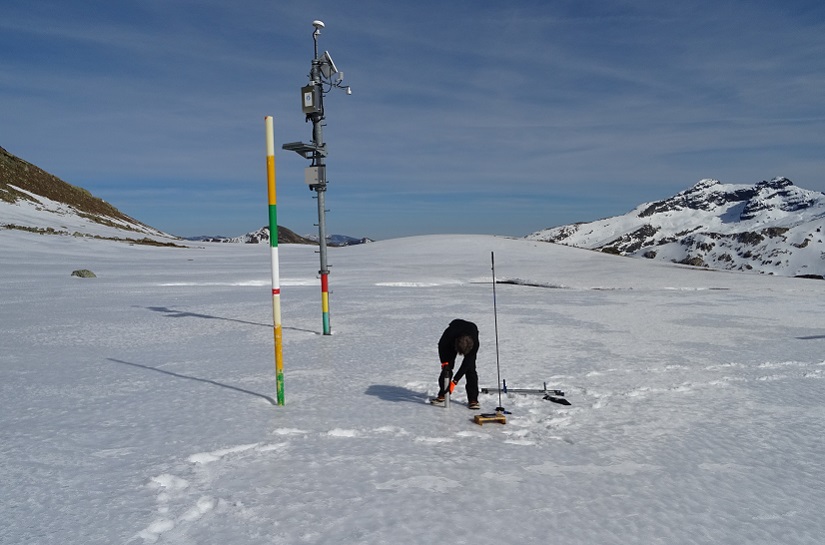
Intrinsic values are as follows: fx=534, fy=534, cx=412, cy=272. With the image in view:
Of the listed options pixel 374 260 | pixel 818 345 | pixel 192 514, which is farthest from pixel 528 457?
pixel 374 260

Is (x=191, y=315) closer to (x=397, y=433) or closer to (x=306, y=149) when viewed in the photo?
(x=306, y=149)

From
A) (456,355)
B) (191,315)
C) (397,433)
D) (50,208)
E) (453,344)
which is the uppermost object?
(50,208)

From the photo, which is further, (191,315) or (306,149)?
(191,315)

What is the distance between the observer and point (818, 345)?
12.5 meters

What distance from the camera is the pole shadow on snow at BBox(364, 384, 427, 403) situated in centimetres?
838

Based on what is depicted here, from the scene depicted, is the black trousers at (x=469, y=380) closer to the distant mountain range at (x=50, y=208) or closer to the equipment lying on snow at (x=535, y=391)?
the equipment lying on snow at (x=535, y=391)

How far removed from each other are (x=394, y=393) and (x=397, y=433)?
1811 millimetres

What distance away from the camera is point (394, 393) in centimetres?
869

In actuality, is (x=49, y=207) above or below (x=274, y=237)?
above

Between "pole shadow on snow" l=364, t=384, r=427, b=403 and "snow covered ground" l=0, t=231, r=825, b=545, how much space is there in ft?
0.16

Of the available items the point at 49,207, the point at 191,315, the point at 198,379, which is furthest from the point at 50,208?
the point at 198,379

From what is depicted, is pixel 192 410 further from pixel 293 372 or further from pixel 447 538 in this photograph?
pixel 447 538

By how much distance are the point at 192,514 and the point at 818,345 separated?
45.5ft

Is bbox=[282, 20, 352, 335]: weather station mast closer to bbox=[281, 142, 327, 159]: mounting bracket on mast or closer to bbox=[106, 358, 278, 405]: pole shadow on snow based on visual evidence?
bbox=[281, 142, 327, 159]: mounting bracket on mast
